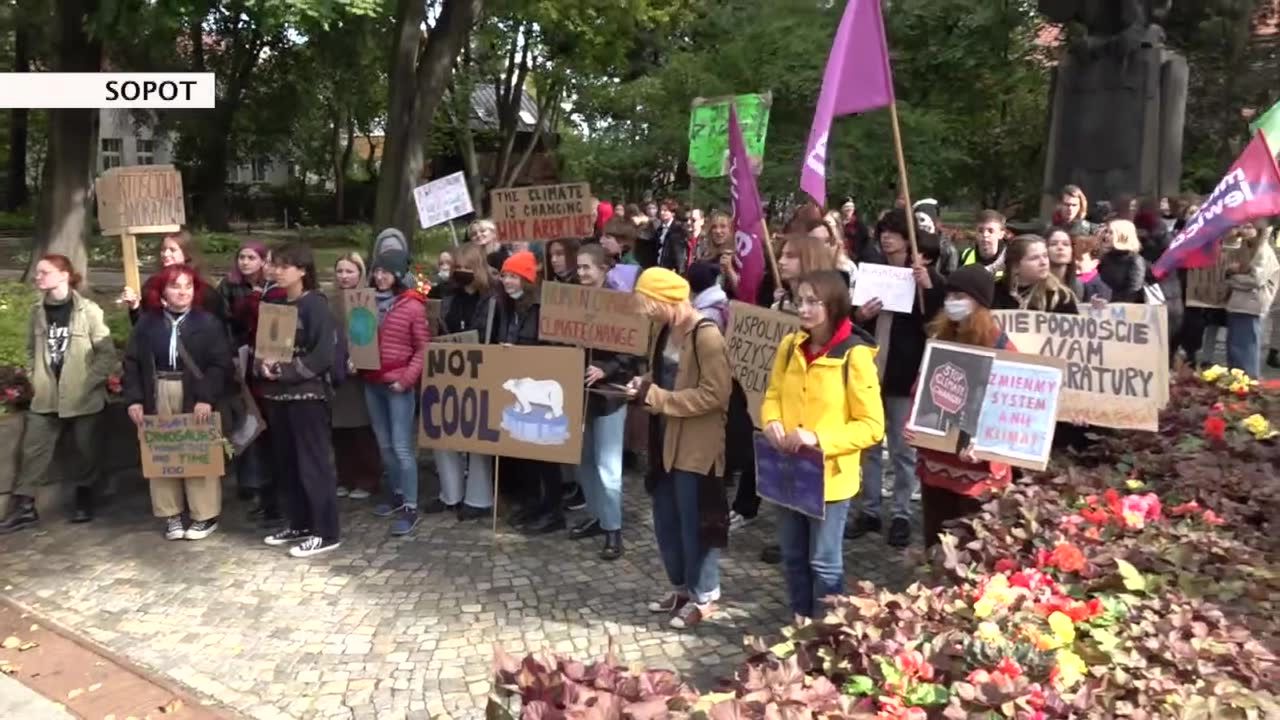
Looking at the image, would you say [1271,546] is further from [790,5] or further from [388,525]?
[790,5]

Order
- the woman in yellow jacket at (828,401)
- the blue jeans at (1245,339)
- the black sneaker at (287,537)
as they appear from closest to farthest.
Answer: the woman in yellow jacket at (828,401)
the black sneaker at (287,537)
the blue jeans at (1245,339)

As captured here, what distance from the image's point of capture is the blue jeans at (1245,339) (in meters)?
9.66

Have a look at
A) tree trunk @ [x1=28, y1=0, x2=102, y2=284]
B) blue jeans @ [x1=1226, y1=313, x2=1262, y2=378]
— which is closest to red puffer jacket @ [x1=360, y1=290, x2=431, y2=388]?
blue jeans @ [x1=1226, y1=313, x2=1262, y2=378]

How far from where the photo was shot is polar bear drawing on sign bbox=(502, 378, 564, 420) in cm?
623

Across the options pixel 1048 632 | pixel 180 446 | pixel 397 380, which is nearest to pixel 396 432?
pixel 397 380

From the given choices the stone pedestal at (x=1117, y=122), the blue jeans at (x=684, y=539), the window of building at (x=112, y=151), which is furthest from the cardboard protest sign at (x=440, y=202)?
the window of building at (x=112, y=151)

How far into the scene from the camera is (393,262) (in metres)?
7.02

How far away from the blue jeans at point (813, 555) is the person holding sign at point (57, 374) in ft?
15.3

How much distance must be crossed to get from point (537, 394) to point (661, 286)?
5.31 ft

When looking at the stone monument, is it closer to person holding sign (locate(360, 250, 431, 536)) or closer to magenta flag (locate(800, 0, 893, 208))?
magenta flag (locate(800, 0, 893, 208))

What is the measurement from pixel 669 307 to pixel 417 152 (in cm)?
1105

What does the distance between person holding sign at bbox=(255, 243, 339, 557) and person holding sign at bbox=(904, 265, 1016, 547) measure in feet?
11.2

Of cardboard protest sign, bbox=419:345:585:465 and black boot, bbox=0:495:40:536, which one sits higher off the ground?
cardboard protest sign, bbox=419:345:585:465

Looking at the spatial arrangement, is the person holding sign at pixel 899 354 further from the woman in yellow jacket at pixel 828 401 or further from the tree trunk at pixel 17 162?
the tree trunk at pixel 17 162
